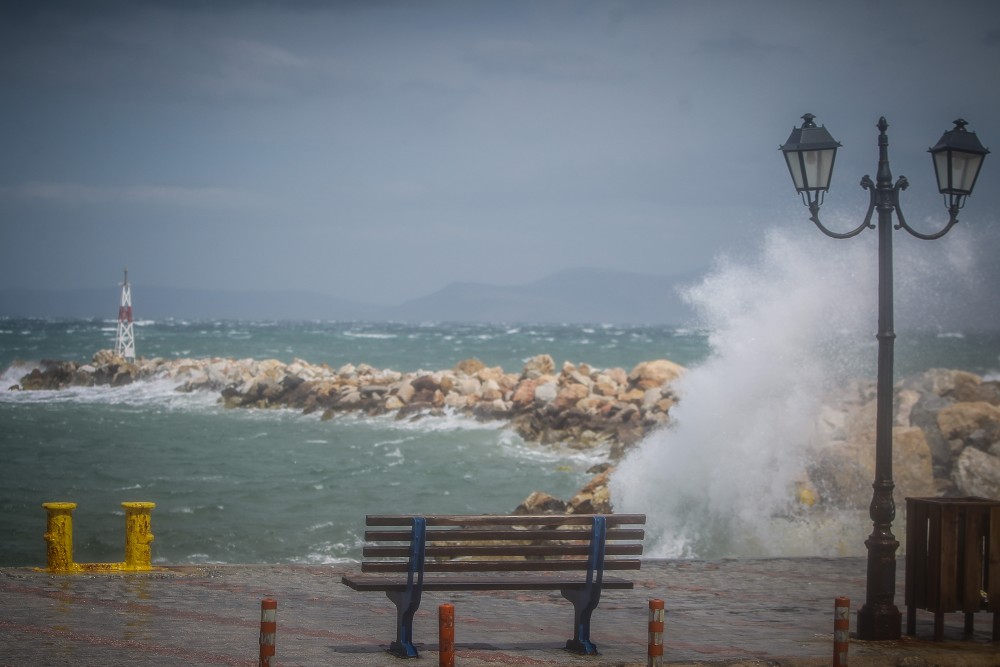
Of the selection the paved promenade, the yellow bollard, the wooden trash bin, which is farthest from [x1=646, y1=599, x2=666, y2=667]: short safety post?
the yellow bollard

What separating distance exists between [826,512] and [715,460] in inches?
114

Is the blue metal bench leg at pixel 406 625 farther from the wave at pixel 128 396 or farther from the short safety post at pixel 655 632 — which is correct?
the wave at pixel 128 396

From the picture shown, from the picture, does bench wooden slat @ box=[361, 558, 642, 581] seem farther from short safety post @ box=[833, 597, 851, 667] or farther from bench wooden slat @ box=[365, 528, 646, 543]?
short safety post @ box=[833, 597, 851, 667]

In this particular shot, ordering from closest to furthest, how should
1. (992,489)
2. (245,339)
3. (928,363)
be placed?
(992,489), (928,363), (245,339)

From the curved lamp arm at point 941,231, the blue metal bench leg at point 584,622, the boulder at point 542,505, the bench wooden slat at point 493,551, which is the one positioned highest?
the curved lamp arm at point 941,231

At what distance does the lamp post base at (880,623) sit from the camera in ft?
26.0

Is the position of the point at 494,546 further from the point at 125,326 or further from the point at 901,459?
the point at 125,326

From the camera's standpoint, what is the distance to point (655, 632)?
6.16 metres

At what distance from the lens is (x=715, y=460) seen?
59.7 feet

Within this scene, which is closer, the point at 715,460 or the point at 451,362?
the point at 715,460

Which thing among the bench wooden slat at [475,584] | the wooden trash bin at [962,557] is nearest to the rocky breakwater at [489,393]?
the wooden trash bin at [962,557]

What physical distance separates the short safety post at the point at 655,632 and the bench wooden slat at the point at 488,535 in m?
0.94

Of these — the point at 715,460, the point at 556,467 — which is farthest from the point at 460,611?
the point at 556,467

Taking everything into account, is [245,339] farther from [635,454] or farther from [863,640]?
[863,640]
